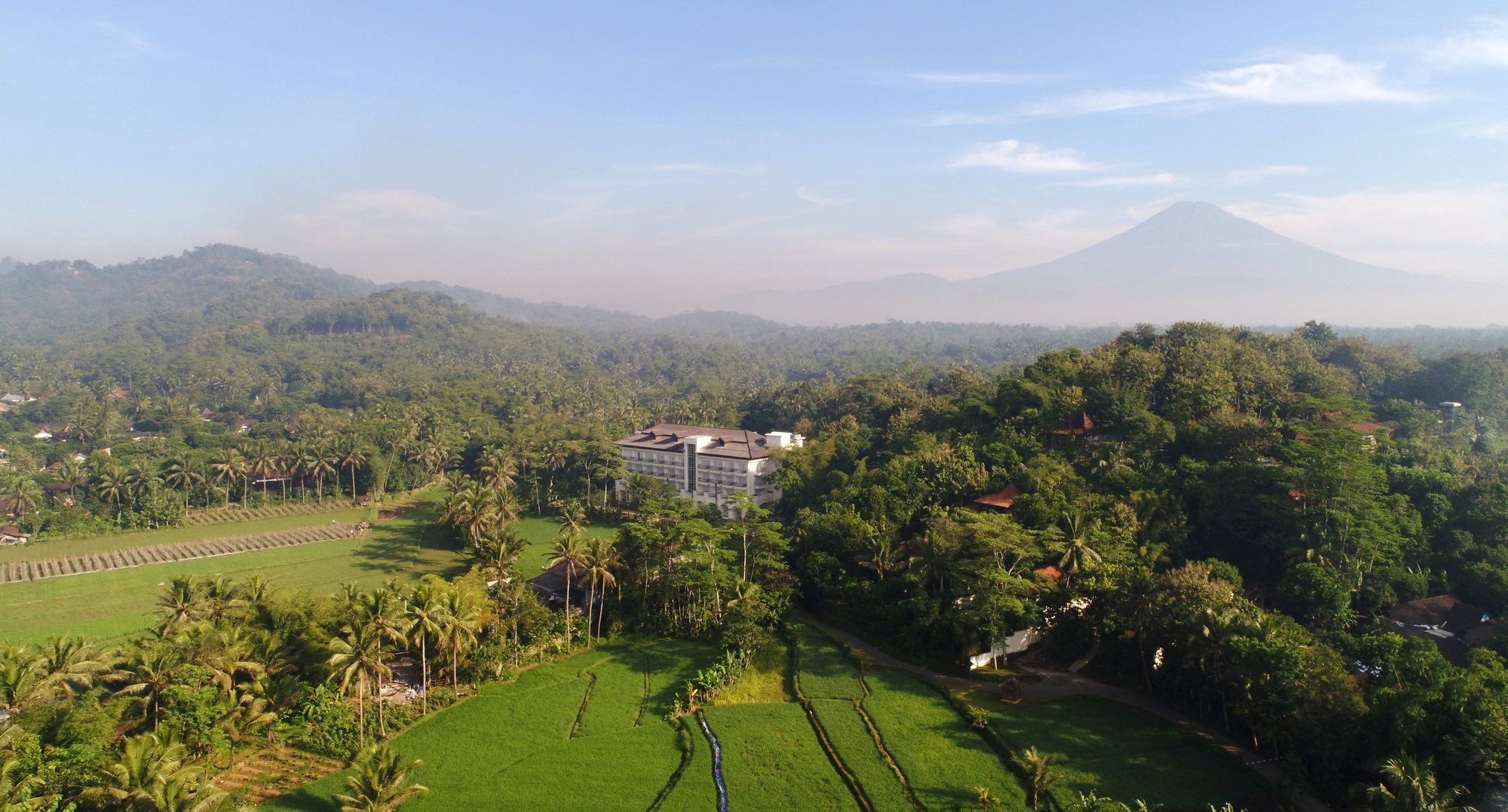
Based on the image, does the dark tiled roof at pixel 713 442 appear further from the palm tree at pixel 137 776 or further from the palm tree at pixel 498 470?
the palm tree at pixel 137 776

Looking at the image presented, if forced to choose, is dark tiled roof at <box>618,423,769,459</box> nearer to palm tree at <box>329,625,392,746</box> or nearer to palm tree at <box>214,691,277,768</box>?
palm tree at <box>329,625,392,746</box>

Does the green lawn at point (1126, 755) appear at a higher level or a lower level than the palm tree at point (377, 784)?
lower

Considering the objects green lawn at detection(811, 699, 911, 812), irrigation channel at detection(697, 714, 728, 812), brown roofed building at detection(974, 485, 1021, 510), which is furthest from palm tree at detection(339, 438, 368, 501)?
brown roofed building at detection(974, 485, 1021, 510)

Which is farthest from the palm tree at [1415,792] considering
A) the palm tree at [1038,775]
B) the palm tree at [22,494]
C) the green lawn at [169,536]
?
the palm tree at [22,494]

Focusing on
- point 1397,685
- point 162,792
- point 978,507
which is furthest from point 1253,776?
point 162,792

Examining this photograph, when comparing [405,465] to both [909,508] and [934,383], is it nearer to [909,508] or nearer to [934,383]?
[909,508]
